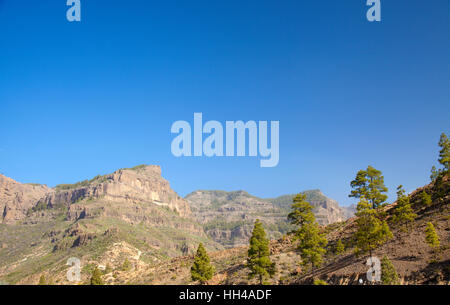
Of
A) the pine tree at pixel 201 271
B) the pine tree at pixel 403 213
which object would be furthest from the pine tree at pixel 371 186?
the pine tree at pixel 201 271

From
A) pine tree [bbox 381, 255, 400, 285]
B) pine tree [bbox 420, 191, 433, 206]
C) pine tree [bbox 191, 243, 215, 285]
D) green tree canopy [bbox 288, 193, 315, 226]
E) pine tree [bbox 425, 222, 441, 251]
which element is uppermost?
pine tree [bbox 420, 191, 433, 206]

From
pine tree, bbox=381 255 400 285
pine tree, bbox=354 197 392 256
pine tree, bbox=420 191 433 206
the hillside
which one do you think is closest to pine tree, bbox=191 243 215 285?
the hillside

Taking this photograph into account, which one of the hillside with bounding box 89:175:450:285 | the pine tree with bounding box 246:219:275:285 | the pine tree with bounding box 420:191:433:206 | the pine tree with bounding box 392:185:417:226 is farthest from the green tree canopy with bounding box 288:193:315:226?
the pine tree with bounding box 420:191:433:206

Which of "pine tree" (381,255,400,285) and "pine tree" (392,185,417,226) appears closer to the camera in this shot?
"pine tree" (381,255,400,285)

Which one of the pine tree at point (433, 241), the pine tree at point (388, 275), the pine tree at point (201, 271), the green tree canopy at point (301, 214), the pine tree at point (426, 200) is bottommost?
the pine tree at point (201, 271)

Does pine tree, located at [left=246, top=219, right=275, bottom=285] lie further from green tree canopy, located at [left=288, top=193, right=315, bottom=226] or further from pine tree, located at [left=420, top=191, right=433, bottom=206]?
pine tree, located at [left=420, top=191, right=433, bottom=206]

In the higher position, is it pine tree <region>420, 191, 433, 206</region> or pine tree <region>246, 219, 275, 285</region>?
pine tree <region>420, 191, 433, 206</region>

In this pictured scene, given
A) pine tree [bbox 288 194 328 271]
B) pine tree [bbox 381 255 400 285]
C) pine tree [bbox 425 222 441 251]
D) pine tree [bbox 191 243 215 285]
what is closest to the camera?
pine tree [bbox 381 255 400 285]

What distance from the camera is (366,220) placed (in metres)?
40.6

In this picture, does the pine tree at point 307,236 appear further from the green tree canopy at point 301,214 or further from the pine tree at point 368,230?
the pine tree at point 368,230

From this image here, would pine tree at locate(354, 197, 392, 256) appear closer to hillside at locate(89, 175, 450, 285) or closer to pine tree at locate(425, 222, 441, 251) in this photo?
hillside at locate(89, 175, 450, 285)

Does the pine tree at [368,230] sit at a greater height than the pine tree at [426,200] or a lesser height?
lesser

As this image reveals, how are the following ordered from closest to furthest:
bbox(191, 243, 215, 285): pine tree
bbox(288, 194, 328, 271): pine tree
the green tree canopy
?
bbox(288, 194, 328, 271): pine tree, the green tree canopy, bbox(191, 243, 215, 285): pine tree
